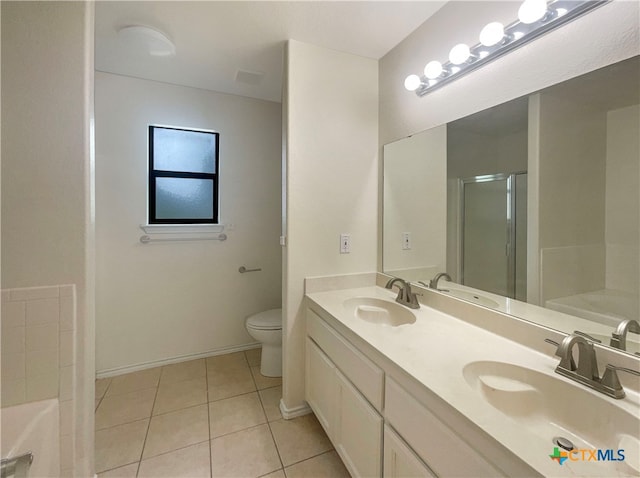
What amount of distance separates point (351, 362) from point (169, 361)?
1.97 meters

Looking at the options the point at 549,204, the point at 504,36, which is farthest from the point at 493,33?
the point at 549,204

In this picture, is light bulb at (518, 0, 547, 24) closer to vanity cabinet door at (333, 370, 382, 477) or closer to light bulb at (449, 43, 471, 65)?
light bulb at (449, 43, 471, 65)

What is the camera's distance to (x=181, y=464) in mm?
1454

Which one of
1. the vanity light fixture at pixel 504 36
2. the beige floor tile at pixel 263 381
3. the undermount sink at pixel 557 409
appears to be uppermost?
the vanity light fixture at pixel 504 36

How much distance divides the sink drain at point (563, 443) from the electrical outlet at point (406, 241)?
115cm

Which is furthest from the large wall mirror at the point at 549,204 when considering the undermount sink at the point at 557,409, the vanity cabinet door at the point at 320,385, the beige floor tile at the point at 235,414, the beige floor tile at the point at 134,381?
the beige floor tile at the point at 134,381

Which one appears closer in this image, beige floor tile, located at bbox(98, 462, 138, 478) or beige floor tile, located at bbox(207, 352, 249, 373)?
beige floor tile, located at bbox(98, 462, 138, 478)

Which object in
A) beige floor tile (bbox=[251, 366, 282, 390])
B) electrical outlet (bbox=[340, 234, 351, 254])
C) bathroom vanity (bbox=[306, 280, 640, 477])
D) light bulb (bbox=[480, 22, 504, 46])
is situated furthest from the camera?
beige floor tile (bbox=[251, 366, 282, 390])

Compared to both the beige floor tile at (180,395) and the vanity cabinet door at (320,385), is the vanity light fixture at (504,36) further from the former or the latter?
the beige floor tile at (180,395)

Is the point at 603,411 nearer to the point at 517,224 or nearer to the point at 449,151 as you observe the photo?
the point at 517,224

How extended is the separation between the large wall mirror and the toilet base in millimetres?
1391

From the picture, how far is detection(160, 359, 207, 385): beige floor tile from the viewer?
88.0 inches

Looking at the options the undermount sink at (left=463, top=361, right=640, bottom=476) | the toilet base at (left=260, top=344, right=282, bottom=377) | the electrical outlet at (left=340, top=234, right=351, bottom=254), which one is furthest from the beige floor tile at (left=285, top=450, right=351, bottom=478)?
the electrical outlet at (left=340, top=234, right=351, bottom=254)

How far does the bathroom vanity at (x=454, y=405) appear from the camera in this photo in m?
0.65
